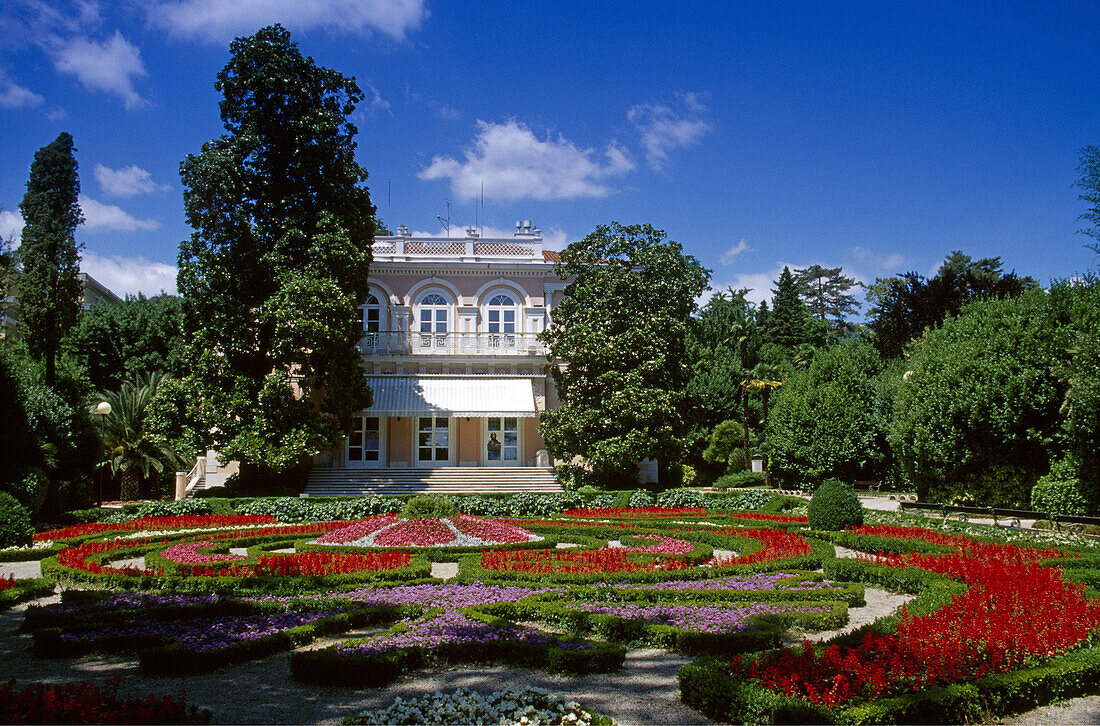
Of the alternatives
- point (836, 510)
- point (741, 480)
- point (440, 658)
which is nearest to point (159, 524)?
point (440, 658)

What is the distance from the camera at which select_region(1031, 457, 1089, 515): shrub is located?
1680 cm

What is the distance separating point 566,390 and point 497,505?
7.73m

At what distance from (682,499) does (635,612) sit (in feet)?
46.2

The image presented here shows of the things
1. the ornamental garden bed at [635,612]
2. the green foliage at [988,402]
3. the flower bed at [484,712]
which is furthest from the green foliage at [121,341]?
the flower bed at [484,712]

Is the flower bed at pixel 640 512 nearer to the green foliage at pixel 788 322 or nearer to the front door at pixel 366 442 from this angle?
the front door at pixel 366 442

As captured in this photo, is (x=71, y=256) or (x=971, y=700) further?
(x=71, y=256)

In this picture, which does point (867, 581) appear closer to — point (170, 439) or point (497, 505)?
point (497, 505)

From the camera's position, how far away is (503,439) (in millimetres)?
30641

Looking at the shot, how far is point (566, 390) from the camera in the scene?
27219mm

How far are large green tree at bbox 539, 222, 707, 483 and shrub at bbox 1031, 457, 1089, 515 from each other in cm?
1073

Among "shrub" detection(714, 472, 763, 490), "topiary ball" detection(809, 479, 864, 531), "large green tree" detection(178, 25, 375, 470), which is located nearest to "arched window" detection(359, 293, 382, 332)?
"large green tree" detection(178, 25, 375, 470)

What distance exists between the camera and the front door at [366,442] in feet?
→ 97.4

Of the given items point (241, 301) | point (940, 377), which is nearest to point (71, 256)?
point (241, 301)

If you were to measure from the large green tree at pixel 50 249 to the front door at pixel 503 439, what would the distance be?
601 inches
